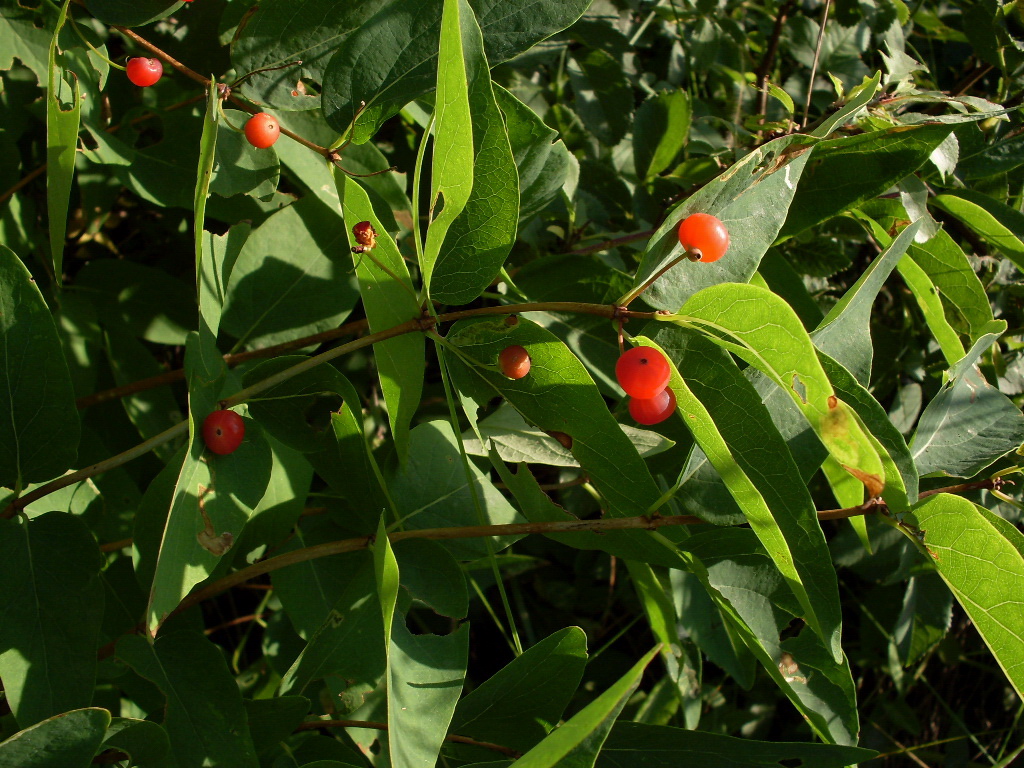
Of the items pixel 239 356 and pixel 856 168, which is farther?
pixel 239 356

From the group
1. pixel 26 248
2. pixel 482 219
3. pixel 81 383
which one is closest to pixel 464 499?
pixel 482 219

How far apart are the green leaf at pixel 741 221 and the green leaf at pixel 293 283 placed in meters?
0.60

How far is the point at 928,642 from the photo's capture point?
76.8 inches

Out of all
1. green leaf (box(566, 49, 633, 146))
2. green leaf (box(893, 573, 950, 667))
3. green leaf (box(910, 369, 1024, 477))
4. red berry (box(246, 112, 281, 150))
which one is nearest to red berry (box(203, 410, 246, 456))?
red berry (box(246, 112, 281, 150))

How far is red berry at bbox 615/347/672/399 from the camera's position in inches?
33.9

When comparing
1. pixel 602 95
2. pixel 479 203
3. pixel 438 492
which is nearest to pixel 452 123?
pixel 479 203

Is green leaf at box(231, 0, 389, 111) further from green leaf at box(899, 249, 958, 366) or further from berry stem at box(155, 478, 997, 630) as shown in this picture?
green leaf at box(899, 249, 958, 366)

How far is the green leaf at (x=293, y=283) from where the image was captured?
1319 mm

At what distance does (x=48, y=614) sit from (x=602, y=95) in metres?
1.49

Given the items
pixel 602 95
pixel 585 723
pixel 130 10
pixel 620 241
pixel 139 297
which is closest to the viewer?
pixel 585 723

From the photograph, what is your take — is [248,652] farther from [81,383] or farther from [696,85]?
[696,85]

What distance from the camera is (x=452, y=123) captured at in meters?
0.77

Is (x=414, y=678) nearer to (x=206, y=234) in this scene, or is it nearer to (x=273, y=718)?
(x=273, y=718)

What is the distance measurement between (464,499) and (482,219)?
488 millimetres
